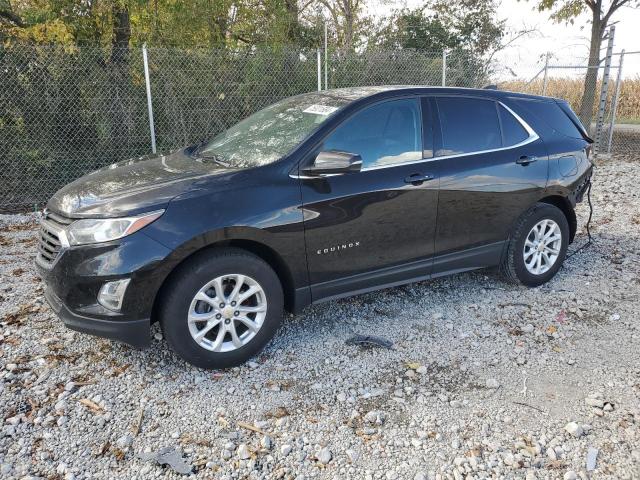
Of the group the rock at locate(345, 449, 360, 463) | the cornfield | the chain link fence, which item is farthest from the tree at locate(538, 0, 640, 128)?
the rock at locate(345, 449, 360, 463)

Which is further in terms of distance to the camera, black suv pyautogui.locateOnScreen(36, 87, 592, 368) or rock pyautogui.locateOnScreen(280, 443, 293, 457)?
black suv pyautogui.locateOnScreen(36, 87, 592, 368)

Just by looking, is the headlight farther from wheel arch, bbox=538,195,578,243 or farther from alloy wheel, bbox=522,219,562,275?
wheel arch, bbox=538,195,578,243

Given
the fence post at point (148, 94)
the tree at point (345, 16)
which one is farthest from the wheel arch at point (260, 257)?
the tree at point (345, 16)

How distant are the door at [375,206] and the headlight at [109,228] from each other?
1.02m

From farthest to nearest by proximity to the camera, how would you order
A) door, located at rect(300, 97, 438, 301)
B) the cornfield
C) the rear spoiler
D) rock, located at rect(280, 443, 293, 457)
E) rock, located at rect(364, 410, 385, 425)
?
the cornfield → the rear spoiler → door, located at rect(300, 97, 438, 301) → rock, located at rect(364, 410, 385, 425) → rock, located at rect(280, 443, 293, 457)

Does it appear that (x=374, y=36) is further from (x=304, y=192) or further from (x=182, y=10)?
(x=304, y=192)

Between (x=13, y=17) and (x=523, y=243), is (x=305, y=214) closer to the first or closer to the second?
(x=523, y=243)

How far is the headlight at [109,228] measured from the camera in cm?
303

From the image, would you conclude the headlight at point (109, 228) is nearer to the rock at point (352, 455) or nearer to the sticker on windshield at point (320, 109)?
the sticker on windshield at point (320, 109)

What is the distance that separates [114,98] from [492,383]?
7.29 meters

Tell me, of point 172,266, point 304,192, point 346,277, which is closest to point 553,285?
point 346,277

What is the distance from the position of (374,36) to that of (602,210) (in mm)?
11300

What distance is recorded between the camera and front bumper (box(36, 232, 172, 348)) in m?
3.01

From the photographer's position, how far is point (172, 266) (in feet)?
10.2
